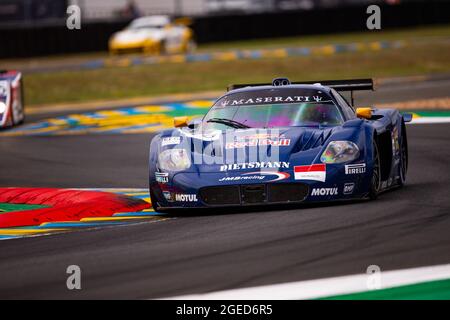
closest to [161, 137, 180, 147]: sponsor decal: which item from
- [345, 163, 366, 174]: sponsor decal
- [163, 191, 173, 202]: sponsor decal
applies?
[163, 191, 173, 202]: sponsor decal

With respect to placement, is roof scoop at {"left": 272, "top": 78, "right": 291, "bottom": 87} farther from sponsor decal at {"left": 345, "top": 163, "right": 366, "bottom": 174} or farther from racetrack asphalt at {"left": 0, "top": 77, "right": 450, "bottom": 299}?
sponsor decal at {"left": 345, "top": 163, "right": 366, "bottom": 174}

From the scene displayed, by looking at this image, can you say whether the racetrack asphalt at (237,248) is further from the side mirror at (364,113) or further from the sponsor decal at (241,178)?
the side mirror at (364,113)

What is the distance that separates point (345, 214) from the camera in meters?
8.55

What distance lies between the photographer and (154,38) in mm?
36688

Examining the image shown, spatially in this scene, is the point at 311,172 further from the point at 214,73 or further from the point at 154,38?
the point at 154,38

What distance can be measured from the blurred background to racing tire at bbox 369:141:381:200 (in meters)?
16.4

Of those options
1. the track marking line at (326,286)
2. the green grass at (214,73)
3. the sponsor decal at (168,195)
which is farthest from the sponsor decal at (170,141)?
→ the green grass at (214,73)

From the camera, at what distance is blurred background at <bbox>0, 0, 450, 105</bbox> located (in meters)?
28.0

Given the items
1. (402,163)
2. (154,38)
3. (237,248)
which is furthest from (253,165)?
(154,38)

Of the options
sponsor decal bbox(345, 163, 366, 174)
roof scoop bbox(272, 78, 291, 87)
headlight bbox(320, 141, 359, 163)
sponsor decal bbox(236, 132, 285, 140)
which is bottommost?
sponsor decal bbox(345, 163, 366, 174)

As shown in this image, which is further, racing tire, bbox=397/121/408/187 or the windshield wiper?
racing tire, bbox=397/121/408/187

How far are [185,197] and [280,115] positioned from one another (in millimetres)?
1359

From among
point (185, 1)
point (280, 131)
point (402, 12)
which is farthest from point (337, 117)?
point (185, 1)

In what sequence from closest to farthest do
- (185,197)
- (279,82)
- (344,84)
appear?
(185,197) → (279,82) → (344,84)
